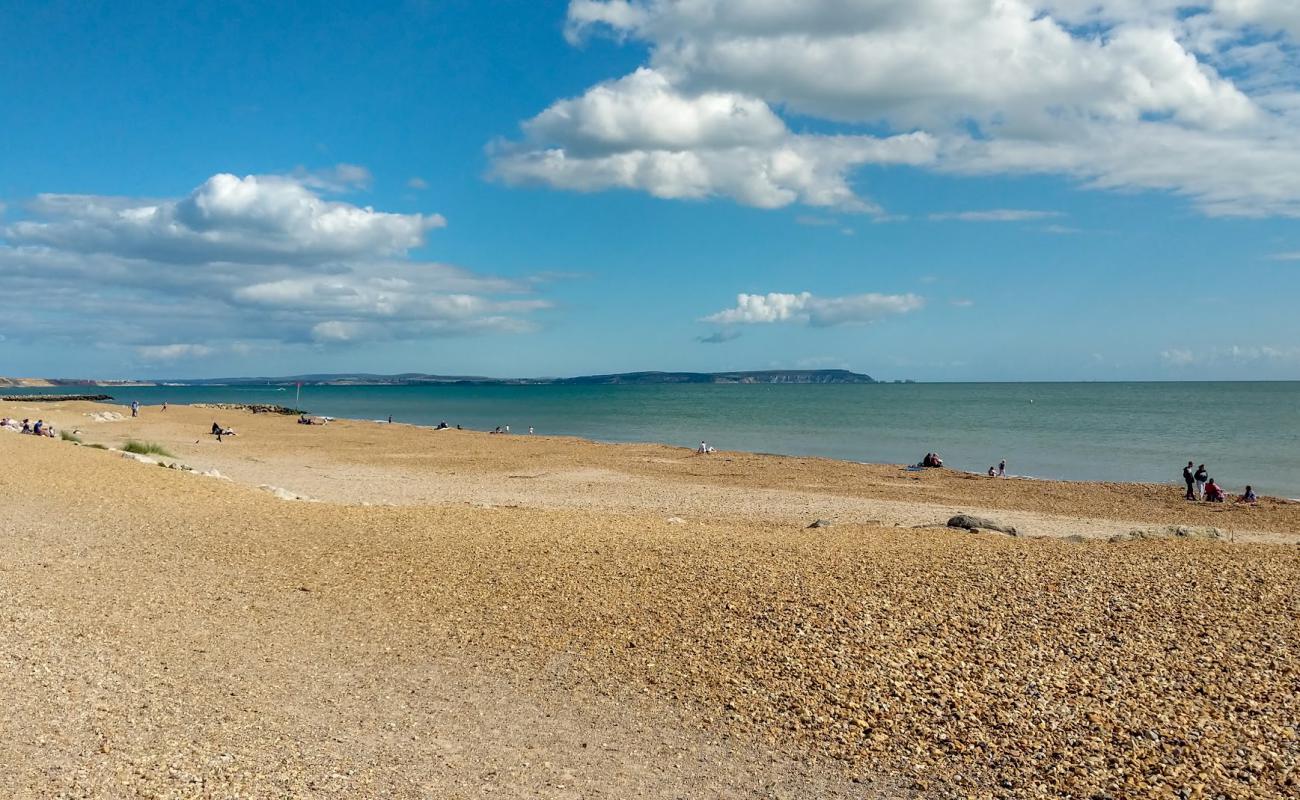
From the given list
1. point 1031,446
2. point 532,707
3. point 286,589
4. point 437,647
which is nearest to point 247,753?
point 532,707

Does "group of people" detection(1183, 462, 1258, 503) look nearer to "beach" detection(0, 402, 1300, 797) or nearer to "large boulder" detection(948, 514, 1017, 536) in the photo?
"beach" detection(0, 402, 1300, 797)

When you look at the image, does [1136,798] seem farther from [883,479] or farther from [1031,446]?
[1031,446]

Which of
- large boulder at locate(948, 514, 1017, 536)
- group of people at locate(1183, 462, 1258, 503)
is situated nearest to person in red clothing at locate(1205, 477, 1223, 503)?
group of people at locate(1183, 462, 1258, 503)

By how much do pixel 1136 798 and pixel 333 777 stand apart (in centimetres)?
558

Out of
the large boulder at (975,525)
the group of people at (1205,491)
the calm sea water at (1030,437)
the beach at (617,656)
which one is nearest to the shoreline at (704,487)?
the group of people at (1205,491)

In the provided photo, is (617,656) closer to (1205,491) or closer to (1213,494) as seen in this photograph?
(1213,494)

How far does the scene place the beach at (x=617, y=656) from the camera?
252 inches

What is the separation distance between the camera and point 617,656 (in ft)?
29.3

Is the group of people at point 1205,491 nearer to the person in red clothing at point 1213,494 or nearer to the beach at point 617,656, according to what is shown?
the person in red clothing at point 1213,494

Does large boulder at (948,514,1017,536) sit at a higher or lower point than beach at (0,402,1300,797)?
higher

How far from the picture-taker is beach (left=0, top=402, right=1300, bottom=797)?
6410mm

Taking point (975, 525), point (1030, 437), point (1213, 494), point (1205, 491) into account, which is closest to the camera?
point (975, 525)

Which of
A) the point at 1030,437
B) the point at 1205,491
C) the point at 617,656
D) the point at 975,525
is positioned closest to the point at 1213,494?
the point at 1205,491

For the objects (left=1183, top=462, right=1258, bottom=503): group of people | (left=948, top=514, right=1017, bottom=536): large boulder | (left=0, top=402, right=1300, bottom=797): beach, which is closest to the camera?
(left=0, top=402, right=1300, bottom=797): beach
